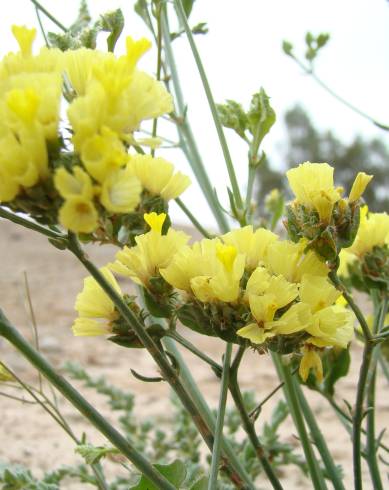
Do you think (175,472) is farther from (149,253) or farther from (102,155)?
(102,155)

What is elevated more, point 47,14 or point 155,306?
point 47,14

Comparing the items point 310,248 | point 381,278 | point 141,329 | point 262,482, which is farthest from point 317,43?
point 262,482

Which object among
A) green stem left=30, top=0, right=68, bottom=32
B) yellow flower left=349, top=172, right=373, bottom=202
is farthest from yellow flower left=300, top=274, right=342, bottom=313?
green stem left=30, top=0, right=68, bottom=32

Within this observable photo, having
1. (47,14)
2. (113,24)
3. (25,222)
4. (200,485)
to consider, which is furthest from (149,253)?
(47,14)

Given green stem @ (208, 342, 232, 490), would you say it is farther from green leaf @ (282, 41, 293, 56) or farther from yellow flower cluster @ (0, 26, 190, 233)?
green leaf @ (282, 41, 293, 56)

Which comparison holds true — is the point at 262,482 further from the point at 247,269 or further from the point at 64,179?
the point at 64,179

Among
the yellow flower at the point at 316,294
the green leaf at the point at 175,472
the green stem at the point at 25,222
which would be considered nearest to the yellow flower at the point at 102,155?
the green stem at the point at 25,222

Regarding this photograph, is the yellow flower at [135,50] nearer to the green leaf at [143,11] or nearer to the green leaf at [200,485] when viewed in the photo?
the green leaf at [200,485]
